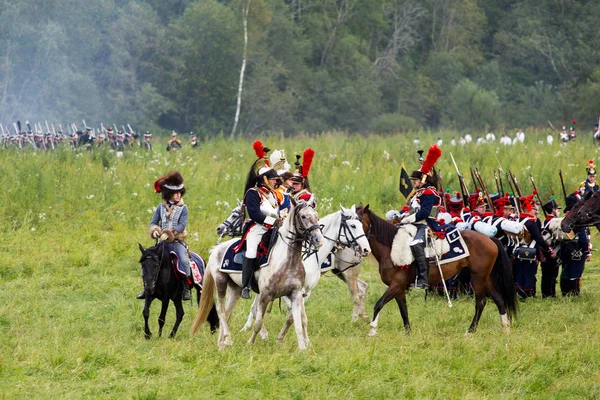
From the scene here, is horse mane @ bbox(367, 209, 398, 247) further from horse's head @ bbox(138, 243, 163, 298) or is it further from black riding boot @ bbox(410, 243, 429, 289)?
horse's head @ bbox(138, 243, 163, 298)

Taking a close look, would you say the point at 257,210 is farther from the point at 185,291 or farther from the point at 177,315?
the point at 177,315

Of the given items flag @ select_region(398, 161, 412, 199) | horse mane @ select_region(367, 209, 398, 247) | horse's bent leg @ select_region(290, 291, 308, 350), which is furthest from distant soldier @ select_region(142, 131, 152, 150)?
horse's bent leg @ select_region(290, 291, 308, 350)

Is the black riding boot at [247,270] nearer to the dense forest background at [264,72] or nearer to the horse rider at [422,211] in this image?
the horse rider at [422,211]

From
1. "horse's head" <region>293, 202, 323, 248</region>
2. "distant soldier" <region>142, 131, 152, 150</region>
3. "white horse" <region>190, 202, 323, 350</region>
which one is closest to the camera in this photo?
"horse's head" <region>293, 202, 323, 248</region>

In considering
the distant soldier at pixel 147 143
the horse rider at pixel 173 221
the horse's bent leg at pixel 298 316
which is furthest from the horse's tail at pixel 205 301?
the distant soldier at pixel 147 143

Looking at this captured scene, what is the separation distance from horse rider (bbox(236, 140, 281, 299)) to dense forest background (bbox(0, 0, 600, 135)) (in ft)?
138

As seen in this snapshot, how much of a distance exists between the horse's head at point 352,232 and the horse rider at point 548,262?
4.67 meters

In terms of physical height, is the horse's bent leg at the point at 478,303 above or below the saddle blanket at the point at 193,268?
below

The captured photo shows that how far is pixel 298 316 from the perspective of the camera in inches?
431

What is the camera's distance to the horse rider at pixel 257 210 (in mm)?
11375

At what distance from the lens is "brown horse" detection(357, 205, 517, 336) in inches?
511

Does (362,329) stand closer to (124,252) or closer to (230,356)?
(230,356)

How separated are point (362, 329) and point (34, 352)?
15.3ft

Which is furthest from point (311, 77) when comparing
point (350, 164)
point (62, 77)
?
point (350, 164)
